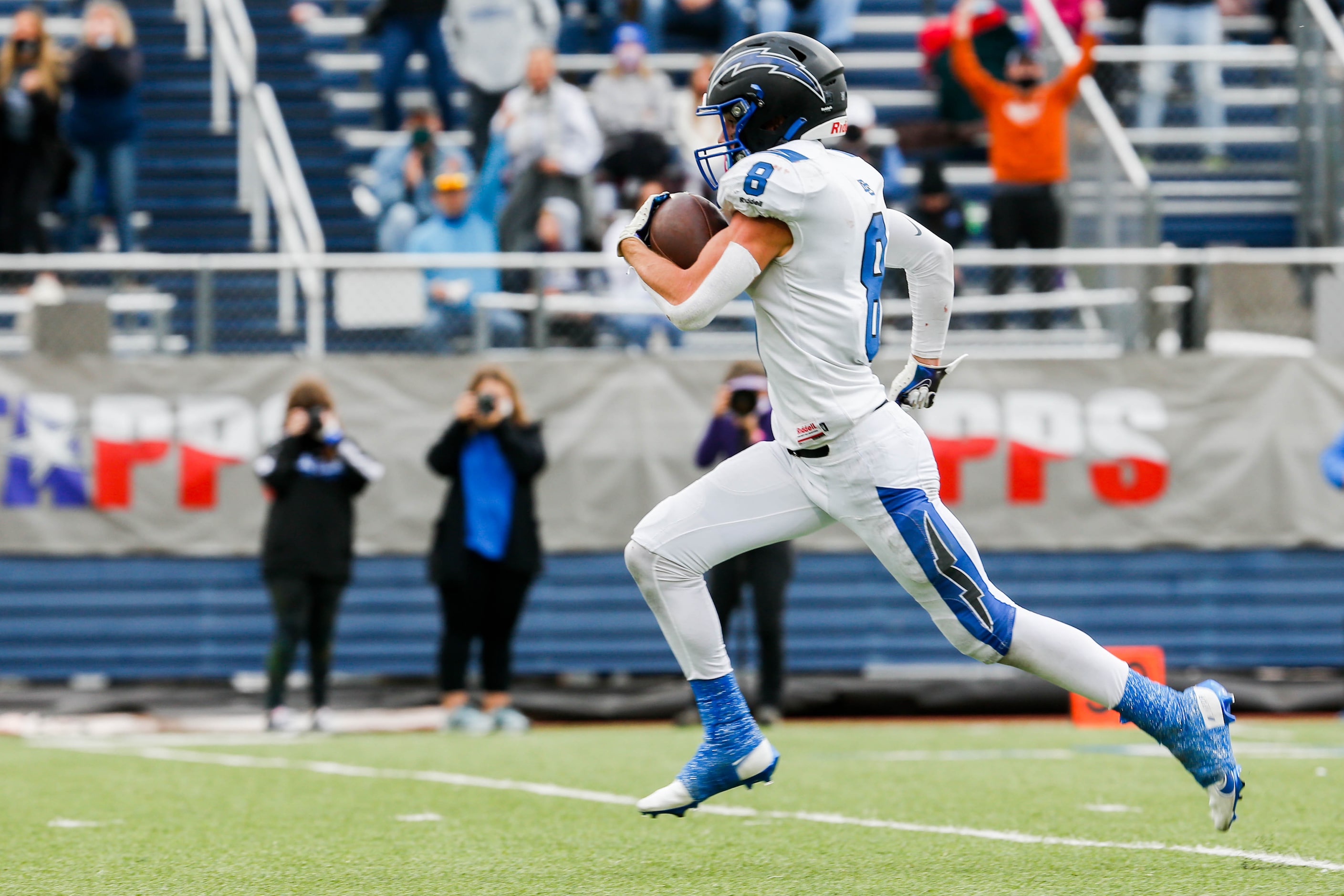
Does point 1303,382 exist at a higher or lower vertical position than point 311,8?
lower

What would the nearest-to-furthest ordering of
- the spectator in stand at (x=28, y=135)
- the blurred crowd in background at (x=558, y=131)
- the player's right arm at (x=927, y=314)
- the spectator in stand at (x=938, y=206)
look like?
the player's right arm at (x=927, y=314) < the blurred crowd in background at (x=558, y=131) < the spectator in stand at (x=938, y=206) < the spectator in stand at (x=28, y=135)

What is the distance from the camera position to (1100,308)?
36.8 feet

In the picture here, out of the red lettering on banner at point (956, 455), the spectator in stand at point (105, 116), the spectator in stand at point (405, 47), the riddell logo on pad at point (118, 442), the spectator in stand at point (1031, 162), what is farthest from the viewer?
the spectator in stand at point (405, 47)

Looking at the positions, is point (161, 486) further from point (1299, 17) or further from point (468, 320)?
point (1299, 17)

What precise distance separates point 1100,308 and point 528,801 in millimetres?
6115

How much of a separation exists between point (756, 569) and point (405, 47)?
242 inches

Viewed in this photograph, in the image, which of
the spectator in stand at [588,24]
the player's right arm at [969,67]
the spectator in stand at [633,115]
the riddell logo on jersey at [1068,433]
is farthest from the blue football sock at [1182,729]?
the spectator in stand at [588,24]

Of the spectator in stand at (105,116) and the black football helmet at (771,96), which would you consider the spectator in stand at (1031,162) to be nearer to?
the spectator in stand at (105,116)

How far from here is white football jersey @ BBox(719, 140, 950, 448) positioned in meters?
4.51

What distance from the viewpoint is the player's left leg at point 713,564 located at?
15.3 feet

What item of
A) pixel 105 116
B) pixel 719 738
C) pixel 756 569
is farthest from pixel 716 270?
pixel 105 116

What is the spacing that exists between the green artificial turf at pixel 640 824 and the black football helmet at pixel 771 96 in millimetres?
1818

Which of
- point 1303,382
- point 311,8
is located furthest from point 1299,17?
point 311,8

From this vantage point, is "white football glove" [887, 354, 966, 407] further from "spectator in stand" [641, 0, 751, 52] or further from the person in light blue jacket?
"spectator in stand" [641, 0, 751, 52]
